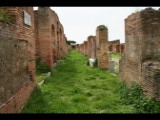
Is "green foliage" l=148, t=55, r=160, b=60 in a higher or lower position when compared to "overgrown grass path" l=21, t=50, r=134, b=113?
higher

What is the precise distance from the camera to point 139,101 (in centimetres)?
636

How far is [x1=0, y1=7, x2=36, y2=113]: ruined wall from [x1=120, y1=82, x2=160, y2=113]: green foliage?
2786 millimetres

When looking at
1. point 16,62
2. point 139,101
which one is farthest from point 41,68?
point 139,101

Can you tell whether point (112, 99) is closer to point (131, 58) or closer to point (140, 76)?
point (140, 76)

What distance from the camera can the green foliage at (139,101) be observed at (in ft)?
19.0

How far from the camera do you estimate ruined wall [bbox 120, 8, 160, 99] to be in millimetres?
6434

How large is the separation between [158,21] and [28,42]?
12.5ft

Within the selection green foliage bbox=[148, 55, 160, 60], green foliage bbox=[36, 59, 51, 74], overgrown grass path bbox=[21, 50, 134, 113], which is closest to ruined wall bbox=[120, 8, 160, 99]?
green foliage bbox=[148, 55, 160, 60]

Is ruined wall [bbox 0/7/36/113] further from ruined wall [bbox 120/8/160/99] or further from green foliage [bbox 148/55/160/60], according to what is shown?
green foliage [bbox 148/55/160/60]

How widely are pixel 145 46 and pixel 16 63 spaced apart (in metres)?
3.64

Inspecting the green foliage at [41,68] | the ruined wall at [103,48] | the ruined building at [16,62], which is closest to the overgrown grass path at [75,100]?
the ruined building at [16,62]

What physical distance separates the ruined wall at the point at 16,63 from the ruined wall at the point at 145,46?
3196 mm

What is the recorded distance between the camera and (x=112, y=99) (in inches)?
284

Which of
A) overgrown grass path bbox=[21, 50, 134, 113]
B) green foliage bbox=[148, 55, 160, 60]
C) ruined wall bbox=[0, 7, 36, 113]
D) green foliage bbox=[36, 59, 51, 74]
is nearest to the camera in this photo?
ruined wall bbox=[0, 7, 36, 113]
